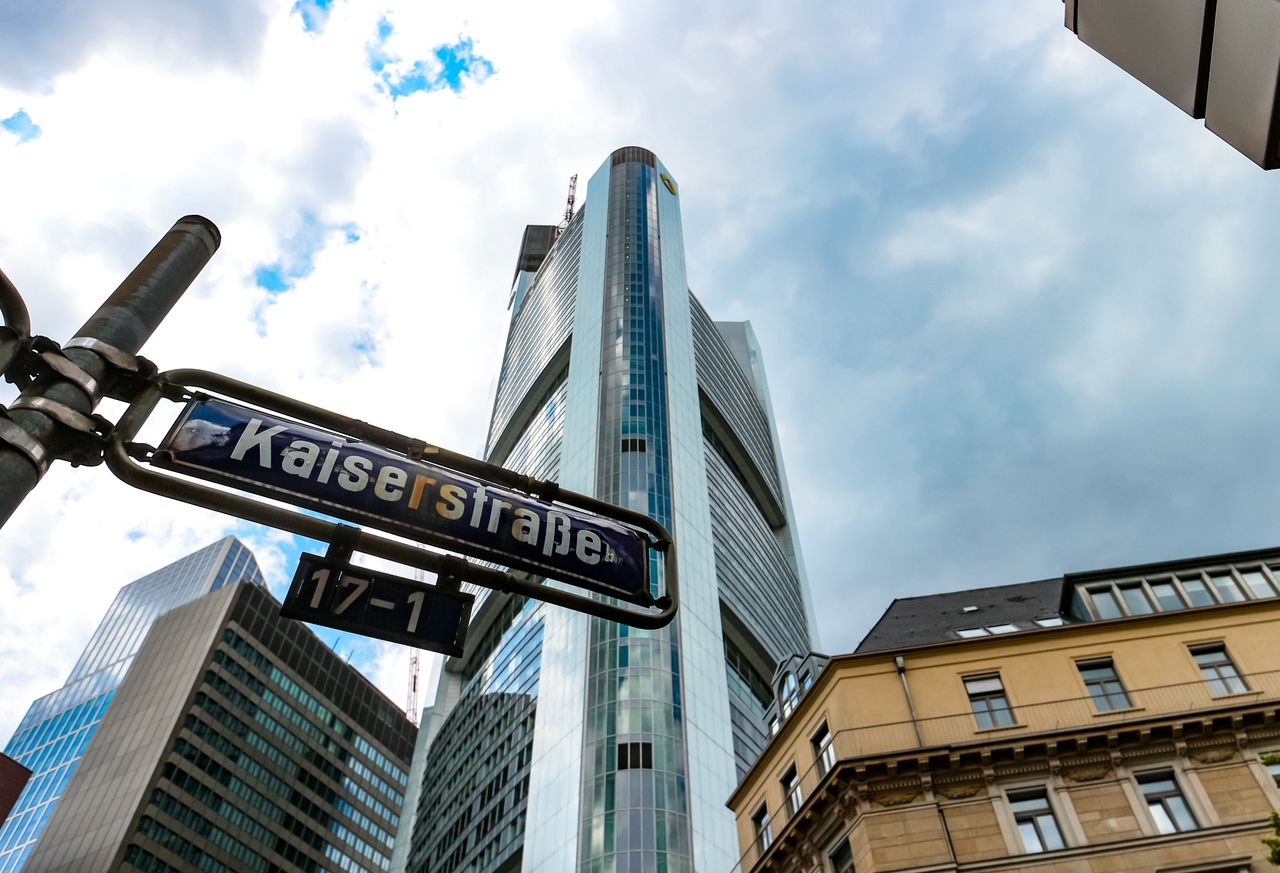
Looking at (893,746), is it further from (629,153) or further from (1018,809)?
(629,153)

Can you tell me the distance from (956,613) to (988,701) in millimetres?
8155

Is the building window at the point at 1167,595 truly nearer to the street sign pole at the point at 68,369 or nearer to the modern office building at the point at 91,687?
the street sign pole at the point at 68,369

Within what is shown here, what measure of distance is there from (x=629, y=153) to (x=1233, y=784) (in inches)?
5376

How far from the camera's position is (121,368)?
590 centimetres

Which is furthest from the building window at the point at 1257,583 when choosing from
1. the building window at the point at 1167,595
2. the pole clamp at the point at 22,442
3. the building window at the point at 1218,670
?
the pole clamp at the point at 22,442

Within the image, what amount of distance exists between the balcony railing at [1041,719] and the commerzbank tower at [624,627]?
87.3ft

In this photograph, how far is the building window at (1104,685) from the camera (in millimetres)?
28828

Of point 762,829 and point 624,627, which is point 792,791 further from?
point 624,627

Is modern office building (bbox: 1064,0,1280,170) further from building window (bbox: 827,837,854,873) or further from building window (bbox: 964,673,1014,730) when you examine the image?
building window (bbox: 964,673,1014,730)

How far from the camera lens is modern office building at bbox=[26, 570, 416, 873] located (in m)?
110

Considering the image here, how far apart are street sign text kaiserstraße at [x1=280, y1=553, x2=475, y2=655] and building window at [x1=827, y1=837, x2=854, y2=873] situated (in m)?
24.0

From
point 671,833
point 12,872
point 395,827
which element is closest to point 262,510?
point 671,833

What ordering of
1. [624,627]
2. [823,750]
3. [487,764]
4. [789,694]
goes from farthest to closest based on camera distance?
[487,764], [624,627], [789,694], [823,750]

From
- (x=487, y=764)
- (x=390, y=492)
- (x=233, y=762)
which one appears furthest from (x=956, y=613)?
(x=233, y=762)
